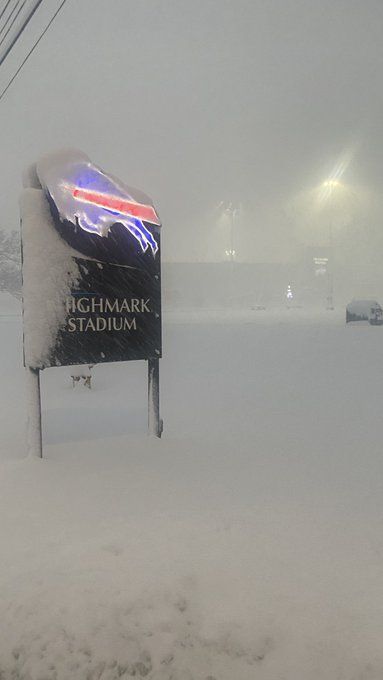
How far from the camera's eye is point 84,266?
5395mm

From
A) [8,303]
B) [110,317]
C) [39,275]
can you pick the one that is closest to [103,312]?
[110,317]

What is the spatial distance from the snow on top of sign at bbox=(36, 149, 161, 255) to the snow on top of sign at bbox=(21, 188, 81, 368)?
7.6 inches

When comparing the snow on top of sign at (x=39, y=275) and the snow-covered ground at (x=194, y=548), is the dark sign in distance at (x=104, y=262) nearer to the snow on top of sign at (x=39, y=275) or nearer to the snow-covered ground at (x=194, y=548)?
the snow on top of sign at (x=39, y=275)

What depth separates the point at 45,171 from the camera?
5086 millimetres

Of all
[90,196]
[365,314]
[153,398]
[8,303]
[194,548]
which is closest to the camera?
[194,548]

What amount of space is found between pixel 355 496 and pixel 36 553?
267cm

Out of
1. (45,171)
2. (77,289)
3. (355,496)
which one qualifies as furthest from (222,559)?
(45,171)

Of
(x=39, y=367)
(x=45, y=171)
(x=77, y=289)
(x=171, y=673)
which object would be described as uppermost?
(x=45, y=171)

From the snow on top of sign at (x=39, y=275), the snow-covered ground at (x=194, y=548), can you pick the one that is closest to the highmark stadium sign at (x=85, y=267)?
the snow on top of sign at (x=39, y=275)

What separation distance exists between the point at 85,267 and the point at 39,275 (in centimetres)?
48

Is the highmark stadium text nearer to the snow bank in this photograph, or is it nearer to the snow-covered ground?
the snow-covered ground

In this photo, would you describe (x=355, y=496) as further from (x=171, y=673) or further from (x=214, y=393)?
(x=214, y=393)

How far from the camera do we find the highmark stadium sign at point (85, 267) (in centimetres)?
514

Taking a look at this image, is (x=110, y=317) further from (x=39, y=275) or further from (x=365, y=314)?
(x=365, y=314)
